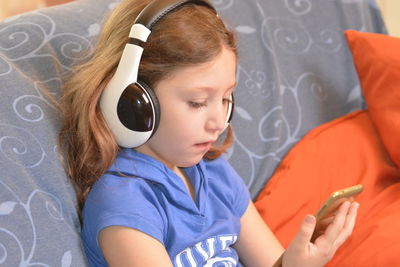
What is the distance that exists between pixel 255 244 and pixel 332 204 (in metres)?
0.25

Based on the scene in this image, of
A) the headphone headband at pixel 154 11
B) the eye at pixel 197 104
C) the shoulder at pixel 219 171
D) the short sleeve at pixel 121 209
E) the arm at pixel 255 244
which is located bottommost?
the arm at pixel 255 244

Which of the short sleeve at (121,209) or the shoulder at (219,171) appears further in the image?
the shoulder at (219,171)

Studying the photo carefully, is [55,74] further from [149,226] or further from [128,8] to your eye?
[149,226]

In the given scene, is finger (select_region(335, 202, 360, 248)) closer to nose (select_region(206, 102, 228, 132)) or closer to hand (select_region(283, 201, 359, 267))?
hand (select_region(283, 201, 359, 267))

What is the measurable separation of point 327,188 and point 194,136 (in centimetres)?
51

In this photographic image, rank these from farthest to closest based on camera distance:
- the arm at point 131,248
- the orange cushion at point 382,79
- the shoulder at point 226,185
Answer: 1. the orange cushion at point 382,79
2. the shoulder at point 226,185
3. the arm at point 131,248

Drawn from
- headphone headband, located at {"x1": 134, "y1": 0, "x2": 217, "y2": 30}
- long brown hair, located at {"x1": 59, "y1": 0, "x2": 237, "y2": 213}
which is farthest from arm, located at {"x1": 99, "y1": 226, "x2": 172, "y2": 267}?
headphone headband, located at {"x1": 134, "y1": 0, "x2": 217, "y2": 30}

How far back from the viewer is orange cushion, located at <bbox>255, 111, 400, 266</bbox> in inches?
52.7

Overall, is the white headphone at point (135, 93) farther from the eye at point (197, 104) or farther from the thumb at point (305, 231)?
the thumb at point (305, 231)

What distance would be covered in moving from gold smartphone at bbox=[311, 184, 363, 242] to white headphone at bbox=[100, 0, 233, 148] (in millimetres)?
309

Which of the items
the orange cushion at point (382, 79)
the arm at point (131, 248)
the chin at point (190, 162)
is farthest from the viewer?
the orange cushion at point (382, 79)

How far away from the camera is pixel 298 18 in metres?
1.69

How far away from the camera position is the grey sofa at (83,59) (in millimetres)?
1029

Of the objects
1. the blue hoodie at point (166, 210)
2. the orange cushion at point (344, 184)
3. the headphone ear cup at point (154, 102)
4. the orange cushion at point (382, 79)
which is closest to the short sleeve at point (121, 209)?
the blue hoodie at point (166, 210)
